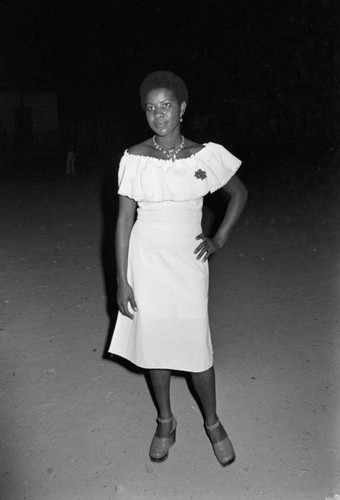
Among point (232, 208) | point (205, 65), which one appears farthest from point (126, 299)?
point (205, 65)

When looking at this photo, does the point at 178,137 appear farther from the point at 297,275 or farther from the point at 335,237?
the point at 335,237

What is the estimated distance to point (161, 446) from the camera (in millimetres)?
3283

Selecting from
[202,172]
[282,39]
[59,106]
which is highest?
A: [282,39]

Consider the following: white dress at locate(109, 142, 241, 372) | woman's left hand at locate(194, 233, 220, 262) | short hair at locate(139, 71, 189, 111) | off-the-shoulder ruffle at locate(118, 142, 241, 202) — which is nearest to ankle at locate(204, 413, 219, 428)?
white dress at locate(109, 142, 241, 372)

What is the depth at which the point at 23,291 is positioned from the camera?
6188 millimetres

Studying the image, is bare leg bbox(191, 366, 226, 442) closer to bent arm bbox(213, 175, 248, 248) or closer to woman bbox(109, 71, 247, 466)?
woman bbox(109, 71, 247, 466)

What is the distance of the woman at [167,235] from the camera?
291 centimetres

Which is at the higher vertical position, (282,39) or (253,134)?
(282,39)

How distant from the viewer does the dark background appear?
15.6 meters

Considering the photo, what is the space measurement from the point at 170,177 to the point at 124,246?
46cm

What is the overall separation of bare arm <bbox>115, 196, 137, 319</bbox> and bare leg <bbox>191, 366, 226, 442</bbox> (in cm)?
52

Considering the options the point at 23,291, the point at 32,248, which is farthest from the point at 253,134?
the point at 23,291

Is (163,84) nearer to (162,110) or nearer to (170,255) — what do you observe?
(162,110)

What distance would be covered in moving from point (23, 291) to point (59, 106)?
25702 mm
